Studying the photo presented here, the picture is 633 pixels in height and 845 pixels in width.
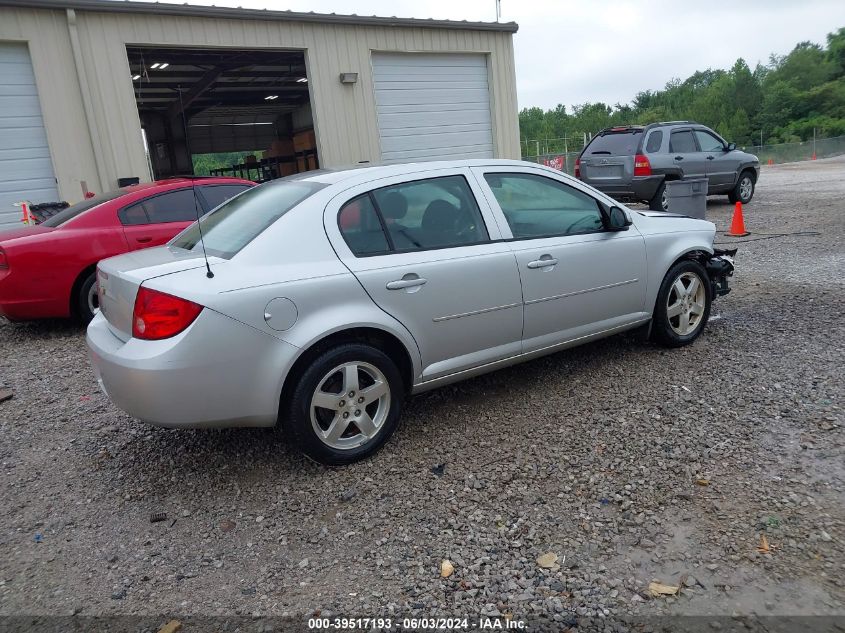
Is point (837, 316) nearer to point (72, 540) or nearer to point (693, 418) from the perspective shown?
point (693, 418)

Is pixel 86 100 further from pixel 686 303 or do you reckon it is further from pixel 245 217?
pixel 686 303

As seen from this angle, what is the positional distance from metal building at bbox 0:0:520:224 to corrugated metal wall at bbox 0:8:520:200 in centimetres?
2

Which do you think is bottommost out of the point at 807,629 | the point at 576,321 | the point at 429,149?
the point at 807,629

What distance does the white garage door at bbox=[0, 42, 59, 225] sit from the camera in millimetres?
10047

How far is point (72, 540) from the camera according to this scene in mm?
3203

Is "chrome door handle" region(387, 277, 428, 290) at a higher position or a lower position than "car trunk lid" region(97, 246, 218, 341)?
lower

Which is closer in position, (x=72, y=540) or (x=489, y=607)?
(x=489, y=607)

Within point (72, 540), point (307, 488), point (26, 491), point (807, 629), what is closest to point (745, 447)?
point (807, 629)

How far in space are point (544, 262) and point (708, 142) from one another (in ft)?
39.4

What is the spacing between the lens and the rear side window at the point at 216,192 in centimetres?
751

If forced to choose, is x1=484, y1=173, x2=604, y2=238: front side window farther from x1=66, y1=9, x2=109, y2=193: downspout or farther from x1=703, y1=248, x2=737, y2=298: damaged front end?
x1=66, y1=9, x2=109, y2=193: downspout

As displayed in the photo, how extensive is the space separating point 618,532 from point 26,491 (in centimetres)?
319

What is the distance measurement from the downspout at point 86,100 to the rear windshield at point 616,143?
9.39m

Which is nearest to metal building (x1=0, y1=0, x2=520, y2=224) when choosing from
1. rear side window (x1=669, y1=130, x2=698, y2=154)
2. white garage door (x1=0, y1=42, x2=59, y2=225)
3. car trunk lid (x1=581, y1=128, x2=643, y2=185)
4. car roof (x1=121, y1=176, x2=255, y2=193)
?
white garage door (x1=0, y1=42, x2=59, y2=225)
